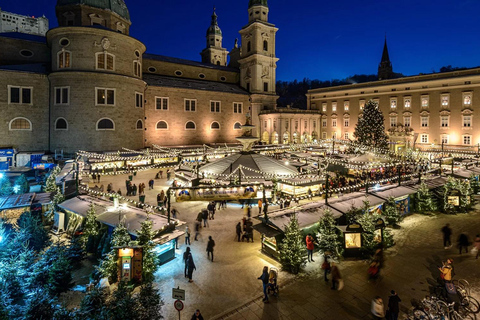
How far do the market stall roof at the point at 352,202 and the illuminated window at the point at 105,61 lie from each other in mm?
32110

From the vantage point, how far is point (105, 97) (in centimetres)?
3491

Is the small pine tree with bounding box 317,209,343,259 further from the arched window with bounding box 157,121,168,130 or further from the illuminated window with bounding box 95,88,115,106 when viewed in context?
the arched window with bounding box 157,121,168,130

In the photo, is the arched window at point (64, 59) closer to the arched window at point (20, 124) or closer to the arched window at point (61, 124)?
the arched window at point (61, 124)

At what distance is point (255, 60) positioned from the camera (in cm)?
5572

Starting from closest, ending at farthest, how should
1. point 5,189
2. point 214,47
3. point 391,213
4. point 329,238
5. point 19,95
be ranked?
point 329,238
point 391,213
point 5,189
point 19,95
point 214,47

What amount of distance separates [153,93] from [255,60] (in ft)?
73.3

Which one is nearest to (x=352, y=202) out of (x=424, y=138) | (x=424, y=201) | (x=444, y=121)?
(x=424, y=201)

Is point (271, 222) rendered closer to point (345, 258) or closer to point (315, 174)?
point (345, 258)

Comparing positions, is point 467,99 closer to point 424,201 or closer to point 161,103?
point 424,201

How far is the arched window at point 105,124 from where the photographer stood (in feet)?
114

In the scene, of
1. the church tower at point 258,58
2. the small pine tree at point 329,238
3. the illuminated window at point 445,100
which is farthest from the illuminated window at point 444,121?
the small pine tree at point 329,238

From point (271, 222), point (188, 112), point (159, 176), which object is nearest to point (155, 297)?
point (271, 222)

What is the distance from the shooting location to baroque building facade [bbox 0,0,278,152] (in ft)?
110

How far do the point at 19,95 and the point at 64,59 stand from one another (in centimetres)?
656
